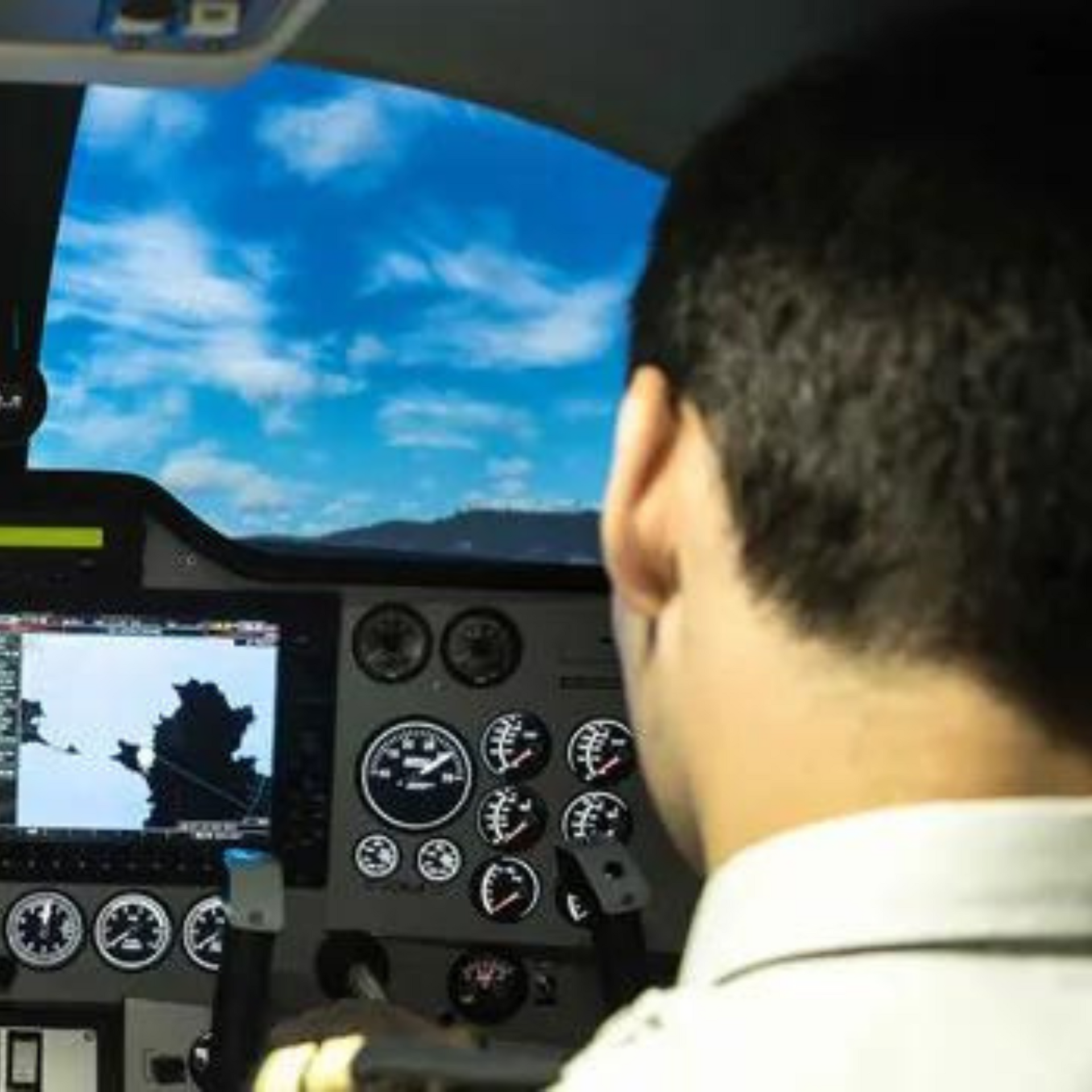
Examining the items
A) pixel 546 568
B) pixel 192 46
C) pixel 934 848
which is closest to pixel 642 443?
pixel 934 848

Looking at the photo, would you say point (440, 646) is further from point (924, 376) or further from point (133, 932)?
point (924, 376)

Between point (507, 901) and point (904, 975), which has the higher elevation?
point (904, 975)

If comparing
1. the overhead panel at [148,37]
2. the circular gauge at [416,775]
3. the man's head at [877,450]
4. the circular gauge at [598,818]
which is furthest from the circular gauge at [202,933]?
the man's head at [877,450]

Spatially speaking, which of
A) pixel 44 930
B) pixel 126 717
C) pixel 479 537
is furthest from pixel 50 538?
pixel 479 537

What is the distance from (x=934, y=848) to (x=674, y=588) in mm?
190

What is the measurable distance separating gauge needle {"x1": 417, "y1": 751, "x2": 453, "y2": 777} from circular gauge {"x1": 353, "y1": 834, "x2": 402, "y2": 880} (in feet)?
0.35

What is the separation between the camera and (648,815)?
3174 millimetres

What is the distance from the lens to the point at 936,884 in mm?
832

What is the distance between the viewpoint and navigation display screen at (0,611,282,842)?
10.0ft

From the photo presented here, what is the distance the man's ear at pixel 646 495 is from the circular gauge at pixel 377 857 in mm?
2205

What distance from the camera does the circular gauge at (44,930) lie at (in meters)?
3.09

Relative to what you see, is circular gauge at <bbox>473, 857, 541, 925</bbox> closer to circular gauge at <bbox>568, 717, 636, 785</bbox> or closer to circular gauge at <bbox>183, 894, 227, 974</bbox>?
circular gauge at <bbox>568, 717, 636, 785</bbox>

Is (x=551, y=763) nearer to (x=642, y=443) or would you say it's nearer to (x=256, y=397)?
(x=256, y=397)

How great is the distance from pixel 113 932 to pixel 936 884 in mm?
2438
